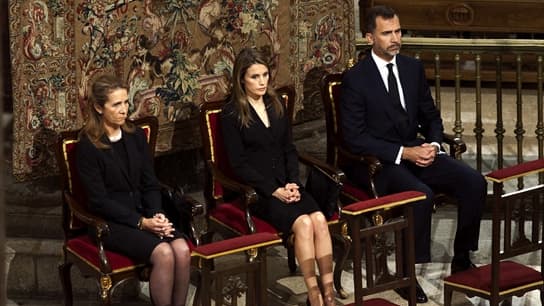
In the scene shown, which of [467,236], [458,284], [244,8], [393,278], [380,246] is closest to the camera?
[393,278]

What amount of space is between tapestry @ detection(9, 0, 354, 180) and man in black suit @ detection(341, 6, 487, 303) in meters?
0.82

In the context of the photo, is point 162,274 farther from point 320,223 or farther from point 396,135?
point 396,135

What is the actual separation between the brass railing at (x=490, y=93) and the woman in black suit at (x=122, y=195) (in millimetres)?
2377

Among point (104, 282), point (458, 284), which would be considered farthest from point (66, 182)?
point (458, 284)

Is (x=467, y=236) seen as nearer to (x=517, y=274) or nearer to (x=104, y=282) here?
(x=517, y=274)

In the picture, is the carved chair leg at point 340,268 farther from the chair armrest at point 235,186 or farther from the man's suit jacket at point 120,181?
the man's suit jacket at point 120,181

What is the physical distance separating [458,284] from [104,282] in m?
1.71

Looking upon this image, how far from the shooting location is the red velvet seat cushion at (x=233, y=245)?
3.67 meters

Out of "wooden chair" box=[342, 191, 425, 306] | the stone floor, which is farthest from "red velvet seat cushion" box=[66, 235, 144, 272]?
"wooden chair" box=[342, 191, 425, 306]

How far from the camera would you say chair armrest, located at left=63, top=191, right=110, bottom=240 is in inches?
181

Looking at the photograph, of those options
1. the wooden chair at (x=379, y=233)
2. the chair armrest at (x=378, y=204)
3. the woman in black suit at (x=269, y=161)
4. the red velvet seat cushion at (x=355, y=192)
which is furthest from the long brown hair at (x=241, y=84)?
the chair armrest at (x=378, y=204)

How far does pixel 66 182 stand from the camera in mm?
4918

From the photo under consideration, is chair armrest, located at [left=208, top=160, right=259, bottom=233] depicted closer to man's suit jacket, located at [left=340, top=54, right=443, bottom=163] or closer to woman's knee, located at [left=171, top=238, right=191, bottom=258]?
woman's knee, located at [left=171, top=238, right=191, bottom=258]

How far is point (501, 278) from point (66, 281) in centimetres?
219
